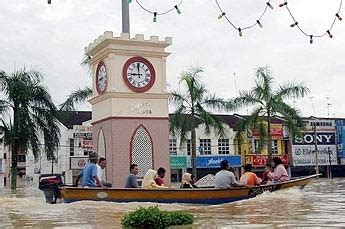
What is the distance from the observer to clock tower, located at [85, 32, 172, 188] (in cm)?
1800

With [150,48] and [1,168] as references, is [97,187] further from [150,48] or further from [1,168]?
[1,168]

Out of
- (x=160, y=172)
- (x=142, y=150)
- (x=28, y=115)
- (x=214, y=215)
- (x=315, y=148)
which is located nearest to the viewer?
(x=214, y=215)

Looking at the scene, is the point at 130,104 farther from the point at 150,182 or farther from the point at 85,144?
the point at 85,144

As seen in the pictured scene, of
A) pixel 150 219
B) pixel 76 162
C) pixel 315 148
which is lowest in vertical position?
pixel 150 219

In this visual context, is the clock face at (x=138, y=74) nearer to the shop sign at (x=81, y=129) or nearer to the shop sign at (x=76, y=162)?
the shop sign at (x=76, y=162)

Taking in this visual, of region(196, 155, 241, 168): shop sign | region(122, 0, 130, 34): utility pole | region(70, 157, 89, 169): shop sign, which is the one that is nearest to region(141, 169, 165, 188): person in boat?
region(122, 0, 130, 34): utility pole

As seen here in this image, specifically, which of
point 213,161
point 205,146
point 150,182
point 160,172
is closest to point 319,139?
point 213,161

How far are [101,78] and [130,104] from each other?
1482mm

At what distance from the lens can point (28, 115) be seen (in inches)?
1072

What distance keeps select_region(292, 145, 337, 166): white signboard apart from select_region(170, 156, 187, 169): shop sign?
10.4 m

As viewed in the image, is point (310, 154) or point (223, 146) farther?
point (310, 154)

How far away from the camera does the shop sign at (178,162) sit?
4397cm

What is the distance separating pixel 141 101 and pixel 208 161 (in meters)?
26.9

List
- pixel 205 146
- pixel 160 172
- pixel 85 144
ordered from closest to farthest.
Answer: pixel 160 172 → pixel 85 144 → pixel 205 146
